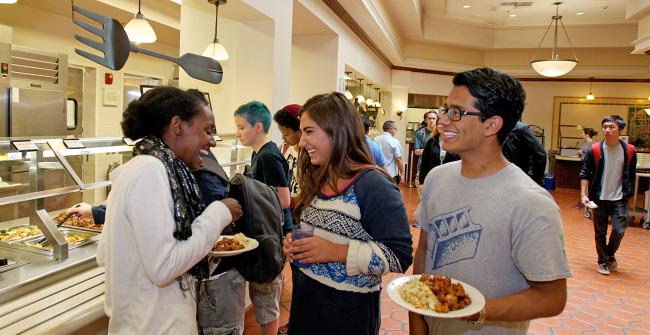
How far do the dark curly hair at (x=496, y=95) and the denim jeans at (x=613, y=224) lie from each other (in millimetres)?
4771

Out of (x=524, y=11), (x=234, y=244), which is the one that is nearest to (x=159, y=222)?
(x=234, y=244)

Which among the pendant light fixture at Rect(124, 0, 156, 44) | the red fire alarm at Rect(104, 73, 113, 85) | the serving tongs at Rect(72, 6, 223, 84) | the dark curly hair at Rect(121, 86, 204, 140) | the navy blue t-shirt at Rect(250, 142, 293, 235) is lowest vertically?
the navy blue t-shirt at Rect(250, 142, 293, 235)

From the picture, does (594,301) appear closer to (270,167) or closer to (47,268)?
(270,167)

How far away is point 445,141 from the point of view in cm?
138

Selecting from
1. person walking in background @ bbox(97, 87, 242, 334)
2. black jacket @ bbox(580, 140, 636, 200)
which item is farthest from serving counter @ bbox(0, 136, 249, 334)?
black jacket @ bbox(580, 140, 636, 200)

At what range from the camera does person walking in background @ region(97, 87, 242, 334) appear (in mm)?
1316

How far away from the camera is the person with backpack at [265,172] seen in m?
2.79

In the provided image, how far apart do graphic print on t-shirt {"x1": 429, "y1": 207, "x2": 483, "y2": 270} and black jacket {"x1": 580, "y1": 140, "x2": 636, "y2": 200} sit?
4.68 metres

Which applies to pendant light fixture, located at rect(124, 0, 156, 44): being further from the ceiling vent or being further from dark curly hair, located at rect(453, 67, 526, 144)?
the ceiling vent

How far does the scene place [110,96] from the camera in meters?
7.59

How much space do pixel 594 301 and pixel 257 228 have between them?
12.9 feet

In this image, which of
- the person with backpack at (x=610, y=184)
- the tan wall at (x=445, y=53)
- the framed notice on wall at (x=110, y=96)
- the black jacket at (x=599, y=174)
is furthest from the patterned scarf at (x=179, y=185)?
the tan wall at (x=445, y=53)

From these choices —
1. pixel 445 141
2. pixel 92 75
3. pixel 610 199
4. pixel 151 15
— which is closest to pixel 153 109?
pixel 445 141

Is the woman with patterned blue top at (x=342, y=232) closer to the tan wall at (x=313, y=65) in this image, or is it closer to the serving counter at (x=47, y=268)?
the serving counter at (x=47, y=268)
